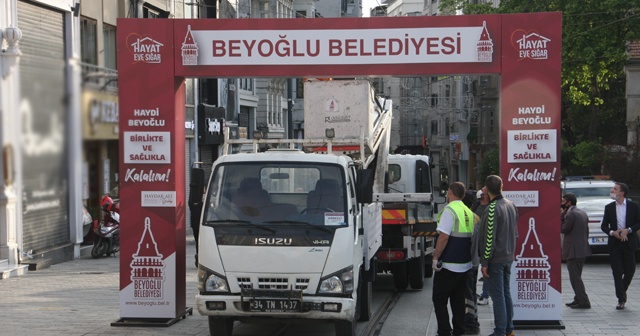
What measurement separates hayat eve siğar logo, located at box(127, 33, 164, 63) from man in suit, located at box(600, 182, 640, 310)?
694 centimetres

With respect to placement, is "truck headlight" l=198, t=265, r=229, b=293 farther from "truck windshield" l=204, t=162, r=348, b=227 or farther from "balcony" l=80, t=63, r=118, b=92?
"balcony" l=80, t=63, r=118, b=92

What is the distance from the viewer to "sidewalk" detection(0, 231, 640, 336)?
11.3 meters

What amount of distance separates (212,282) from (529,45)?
4952mm

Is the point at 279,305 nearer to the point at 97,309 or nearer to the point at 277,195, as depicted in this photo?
the point at 277,195

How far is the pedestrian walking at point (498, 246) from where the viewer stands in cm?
994

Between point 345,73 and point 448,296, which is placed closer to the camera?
point 448,296

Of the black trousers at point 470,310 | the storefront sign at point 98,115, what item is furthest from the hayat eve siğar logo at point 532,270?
the storefront sign at point 98,115

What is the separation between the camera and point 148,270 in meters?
11.7

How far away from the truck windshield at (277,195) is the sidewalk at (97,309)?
199 cm

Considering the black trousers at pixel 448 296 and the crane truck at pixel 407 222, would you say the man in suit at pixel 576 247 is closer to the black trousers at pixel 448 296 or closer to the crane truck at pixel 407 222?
the crane truck at pixel 407 222

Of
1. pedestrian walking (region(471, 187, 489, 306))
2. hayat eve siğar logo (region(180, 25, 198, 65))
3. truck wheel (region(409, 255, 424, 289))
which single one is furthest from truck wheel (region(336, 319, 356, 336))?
truck wheel (region(409, 255, 424, 289))

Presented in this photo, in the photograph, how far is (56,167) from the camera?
198 inches

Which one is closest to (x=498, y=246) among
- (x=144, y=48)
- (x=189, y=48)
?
(x=189, y=48)

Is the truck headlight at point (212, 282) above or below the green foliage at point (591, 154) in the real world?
below
